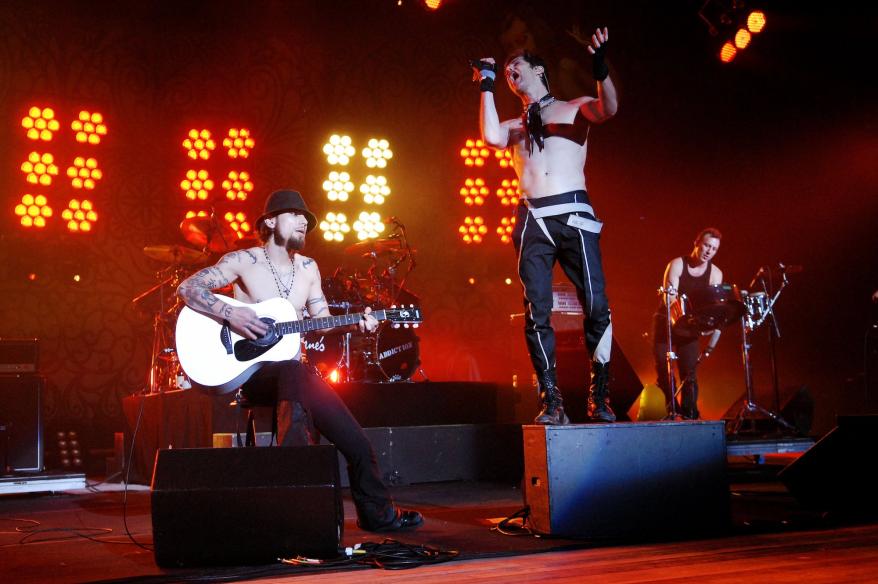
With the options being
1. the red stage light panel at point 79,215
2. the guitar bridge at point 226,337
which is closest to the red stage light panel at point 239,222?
the red stage light panel at point 79,215

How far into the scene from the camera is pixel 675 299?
23.6ft

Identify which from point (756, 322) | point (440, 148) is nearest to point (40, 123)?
point (440, 148)

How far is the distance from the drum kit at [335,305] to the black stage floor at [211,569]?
1652 mm

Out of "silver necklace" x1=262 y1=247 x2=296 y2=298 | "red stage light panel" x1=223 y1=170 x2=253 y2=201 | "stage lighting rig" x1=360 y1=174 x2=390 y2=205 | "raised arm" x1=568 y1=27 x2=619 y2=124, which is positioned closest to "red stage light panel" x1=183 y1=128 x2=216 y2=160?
"red stage light panel" x1=223 y1=170 x2=253 y2=201

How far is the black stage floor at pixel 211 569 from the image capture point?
3117 mm

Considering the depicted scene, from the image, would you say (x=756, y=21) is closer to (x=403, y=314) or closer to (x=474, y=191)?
(x=474, y=191)

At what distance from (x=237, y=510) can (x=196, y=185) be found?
6504 mm

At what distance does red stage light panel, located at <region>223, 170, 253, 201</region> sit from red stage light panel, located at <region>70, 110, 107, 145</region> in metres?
1.38

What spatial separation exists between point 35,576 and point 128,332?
18.9ft

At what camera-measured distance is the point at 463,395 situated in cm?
727

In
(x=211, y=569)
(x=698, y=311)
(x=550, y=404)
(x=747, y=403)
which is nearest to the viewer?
(x=211, y=569)

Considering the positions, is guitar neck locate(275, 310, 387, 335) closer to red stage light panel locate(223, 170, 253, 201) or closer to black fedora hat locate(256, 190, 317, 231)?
black fedora hat locate(256, 190, 317, 231)

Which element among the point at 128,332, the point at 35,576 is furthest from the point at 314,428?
the point at 128,332

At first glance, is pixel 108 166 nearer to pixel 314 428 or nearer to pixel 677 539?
pixel 314 428
